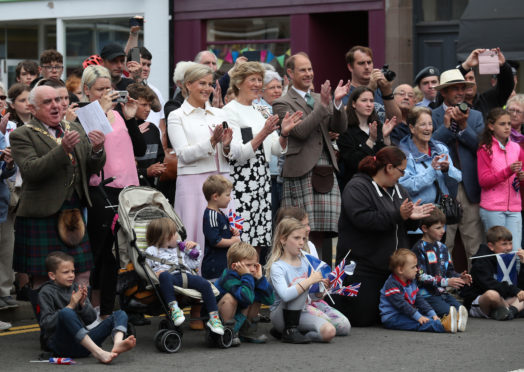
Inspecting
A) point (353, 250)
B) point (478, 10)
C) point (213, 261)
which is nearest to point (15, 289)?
point (213, 261)

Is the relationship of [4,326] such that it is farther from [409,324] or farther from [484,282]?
[484,282]

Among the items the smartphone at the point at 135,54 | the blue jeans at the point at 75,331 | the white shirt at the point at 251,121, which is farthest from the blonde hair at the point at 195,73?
the blue jeans at the point at 75,331

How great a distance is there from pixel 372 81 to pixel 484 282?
8.70 feet

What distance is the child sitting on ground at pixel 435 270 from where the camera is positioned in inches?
386

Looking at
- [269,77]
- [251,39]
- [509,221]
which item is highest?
[251,39]

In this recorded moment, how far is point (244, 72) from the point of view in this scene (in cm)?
1045

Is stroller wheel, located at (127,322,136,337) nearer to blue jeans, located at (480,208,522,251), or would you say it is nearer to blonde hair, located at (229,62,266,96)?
blonde hair, located at (229,62,266,96)

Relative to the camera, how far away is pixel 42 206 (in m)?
8.55

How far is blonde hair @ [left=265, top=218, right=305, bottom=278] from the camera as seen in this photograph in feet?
29.7

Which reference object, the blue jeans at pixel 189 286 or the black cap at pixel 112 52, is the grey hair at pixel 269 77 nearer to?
the black cap at pixel 112 52

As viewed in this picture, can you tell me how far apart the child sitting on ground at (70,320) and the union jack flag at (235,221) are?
1791mm

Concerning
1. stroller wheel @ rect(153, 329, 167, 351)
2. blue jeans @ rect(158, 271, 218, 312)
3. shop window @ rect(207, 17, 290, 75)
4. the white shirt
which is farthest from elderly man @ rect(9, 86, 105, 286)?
shop window @ rect(207, 17, 290, 75)

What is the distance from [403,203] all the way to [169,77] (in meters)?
12.0

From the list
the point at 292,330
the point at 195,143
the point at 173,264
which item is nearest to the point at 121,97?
the point at 195,143
